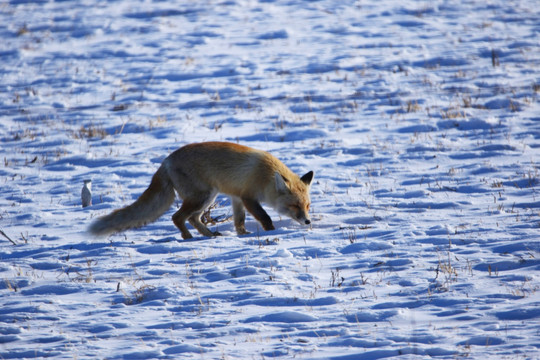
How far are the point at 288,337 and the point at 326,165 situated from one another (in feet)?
21.2

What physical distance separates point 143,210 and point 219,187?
109cm

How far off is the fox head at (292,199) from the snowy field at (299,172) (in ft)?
0.94

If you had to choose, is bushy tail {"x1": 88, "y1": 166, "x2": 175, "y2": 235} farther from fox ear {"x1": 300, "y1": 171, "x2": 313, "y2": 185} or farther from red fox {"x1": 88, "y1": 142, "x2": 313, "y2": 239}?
fox ear {"x1": 300, "y1": 171, "x2": 313, "y2": 185}

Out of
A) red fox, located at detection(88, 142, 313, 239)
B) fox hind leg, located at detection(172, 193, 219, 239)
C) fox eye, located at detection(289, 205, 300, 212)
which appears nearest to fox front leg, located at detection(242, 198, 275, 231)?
red fox, located at detection(88, 142, 313, 239)

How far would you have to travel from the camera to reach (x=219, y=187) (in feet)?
26.0

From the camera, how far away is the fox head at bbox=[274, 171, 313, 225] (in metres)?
7.84

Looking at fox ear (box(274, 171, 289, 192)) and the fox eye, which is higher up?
fox ear (box(274, 171, 289, 192))

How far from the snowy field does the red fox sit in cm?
34

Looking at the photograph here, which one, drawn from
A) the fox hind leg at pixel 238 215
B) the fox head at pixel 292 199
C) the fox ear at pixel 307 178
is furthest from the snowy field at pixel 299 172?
the fox ear at pixel 307 178

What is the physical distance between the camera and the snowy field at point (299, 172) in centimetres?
481

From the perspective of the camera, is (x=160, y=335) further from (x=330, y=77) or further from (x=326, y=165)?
(x=330, y=77)

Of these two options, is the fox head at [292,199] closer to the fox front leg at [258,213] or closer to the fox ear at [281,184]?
the fox ear at [281,184]

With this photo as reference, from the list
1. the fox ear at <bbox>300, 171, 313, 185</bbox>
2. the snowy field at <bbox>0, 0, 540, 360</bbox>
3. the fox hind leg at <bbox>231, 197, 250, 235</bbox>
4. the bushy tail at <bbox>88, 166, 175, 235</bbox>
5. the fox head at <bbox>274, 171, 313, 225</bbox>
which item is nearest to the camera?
the snowy field at <bbox>0, 0, 540, 360</bbox>

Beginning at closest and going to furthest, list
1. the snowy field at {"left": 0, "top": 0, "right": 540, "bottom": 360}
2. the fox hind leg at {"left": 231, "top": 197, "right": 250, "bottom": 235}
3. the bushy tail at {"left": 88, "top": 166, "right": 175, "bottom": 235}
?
1. the snowy field at {"left": 0, "top": 0, "right": 540, "bottom": 360}
2. the bushy tail at {"left": 88, "top": 166, "right": 175, "bottom": 235}
3. the fox hind leg at {"left": 231, "top": 197, "right": 250, "bottom": 235}
